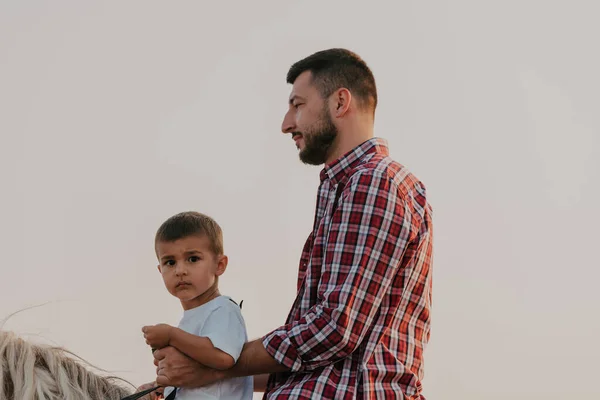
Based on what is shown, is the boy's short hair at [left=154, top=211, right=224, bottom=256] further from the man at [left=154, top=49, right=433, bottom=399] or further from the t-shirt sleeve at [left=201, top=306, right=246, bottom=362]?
the man at [left=154, top=49, right=433, bottom=399]

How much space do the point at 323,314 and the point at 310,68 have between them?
1.50 meters

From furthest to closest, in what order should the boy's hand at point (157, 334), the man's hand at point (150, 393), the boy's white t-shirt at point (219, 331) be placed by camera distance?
the man's hand at point (150, 393), the boy's white t-shirt at point (219, 331), the boy's hand at point (157, 334)

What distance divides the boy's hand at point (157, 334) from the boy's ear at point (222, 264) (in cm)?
49

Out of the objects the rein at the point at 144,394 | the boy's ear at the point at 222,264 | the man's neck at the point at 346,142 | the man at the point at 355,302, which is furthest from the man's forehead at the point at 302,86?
the rein at the point at 144,394

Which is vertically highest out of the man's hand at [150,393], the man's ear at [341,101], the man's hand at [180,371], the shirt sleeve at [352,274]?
the man's ear at [341,101]

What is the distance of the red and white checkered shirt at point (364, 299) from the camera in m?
4.32

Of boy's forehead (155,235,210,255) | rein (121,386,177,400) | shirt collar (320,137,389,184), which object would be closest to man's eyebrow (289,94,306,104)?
shirt collar (320,137,389,184)

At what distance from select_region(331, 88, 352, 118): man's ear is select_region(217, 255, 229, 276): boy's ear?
93cm

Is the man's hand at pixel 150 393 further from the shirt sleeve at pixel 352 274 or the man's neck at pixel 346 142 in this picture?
the man's neck at pixel 346 142

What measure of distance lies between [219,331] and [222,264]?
0.42 metres

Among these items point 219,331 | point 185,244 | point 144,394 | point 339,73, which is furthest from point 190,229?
point 339,73

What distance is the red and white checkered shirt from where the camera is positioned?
4324mm

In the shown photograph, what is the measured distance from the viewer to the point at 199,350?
4.47m

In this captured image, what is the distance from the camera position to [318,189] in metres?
4.90
